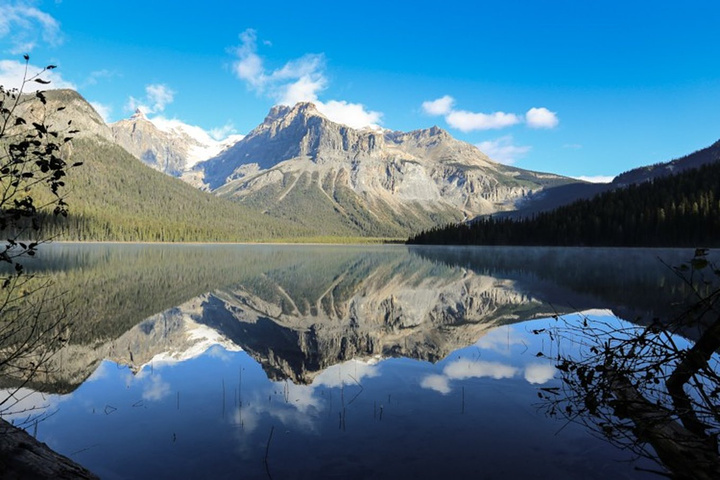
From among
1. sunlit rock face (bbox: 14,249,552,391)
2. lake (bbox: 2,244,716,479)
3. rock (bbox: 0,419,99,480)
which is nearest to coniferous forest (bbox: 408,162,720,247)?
sunlit rock face (bbox: 14,249,552,391)

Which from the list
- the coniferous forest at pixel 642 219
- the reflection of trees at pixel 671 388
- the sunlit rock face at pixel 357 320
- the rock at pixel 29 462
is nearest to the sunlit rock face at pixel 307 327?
the sunlit rock face at pixel 357 320

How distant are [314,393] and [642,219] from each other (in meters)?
130

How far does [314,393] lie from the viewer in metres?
14.0

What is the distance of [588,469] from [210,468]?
8343 mm

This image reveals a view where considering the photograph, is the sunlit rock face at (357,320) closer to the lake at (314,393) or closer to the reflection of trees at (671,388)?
the lake at (314,393)

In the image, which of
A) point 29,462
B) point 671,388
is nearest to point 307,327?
point 29,462

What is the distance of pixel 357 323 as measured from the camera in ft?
87.1

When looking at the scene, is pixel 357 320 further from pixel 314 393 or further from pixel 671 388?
pixel 671 388

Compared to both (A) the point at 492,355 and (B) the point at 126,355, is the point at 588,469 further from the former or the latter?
(B) the point at 126,355

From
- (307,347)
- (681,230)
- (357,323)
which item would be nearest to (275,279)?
(357,323)

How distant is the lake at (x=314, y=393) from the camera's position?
30.6 feet

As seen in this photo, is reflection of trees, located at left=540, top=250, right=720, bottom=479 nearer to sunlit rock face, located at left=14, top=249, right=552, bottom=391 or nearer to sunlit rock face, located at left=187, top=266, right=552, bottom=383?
sunlit rock face, located at left=187, top=266, right=552, bottom=383

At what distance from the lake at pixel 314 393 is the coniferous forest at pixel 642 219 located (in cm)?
9377

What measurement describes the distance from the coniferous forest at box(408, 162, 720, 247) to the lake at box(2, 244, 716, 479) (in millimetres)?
93774
